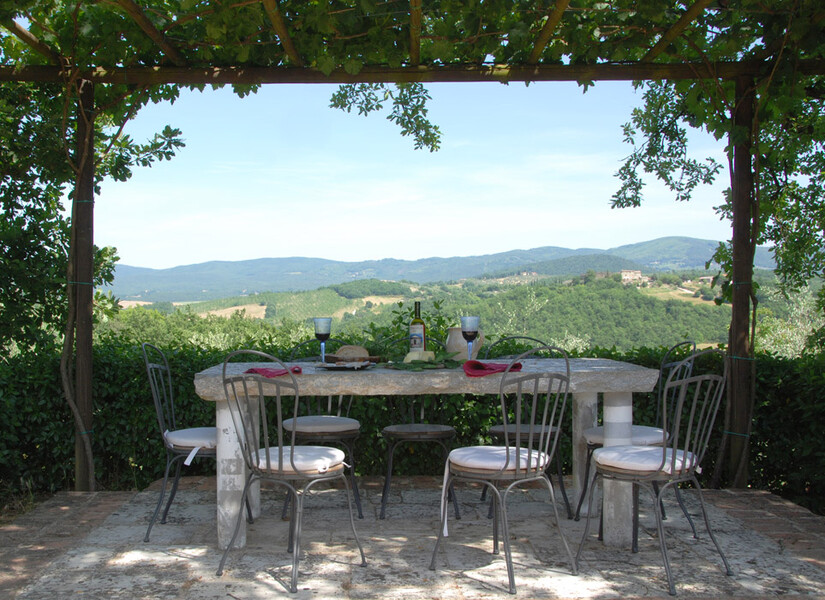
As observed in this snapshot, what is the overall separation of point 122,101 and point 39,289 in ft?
5.23

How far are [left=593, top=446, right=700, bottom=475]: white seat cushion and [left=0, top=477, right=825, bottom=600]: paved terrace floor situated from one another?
416mm

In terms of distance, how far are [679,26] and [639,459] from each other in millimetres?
2261

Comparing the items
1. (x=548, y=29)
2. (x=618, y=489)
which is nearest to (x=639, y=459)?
(x=618, y=489)

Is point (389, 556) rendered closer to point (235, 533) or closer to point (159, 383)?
point (235, 533)

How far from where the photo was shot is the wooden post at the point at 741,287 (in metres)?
4.23

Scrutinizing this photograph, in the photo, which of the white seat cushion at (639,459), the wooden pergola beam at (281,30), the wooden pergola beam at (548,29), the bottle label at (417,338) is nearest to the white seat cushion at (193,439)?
the bottle label at (417,338)

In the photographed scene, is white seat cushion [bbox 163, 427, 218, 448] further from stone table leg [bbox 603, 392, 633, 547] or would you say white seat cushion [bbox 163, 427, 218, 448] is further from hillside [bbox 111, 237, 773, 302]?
hillside [bbox 111, 237, 773, 302]

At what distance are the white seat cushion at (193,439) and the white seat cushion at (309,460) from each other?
0.38m

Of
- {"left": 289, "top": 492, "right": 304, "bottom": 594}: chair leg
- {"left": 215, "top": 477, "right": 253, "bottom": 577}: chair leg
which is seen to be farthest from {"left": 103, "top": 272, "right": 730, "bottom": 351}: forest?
{"left": 289, "top": 492, "right": 304, "bottom": 594}: chair leg

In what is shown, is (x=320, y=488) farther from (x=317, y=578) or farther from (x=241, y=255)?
(x=241, y=255)

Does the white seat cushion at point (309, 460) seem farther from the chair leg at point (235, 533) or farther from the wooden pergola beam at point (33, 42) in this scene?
the wooden pergola beam at point (33, 42)

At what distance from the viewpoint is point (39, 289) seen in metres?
5.18

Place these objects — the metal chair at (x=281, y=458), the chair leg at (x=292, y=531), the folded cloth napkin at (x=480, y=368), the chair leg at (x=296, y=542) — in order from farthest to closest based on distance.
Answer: the folded cloth napkin at (x=480, y=368)
the chair leg at (x=292, y=531)
the metal chair at (x=281, y=458)
the chair leg at (x=296, y=542)

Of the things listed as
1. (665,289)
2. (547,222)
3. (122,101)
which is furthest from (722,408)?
(547,222)
